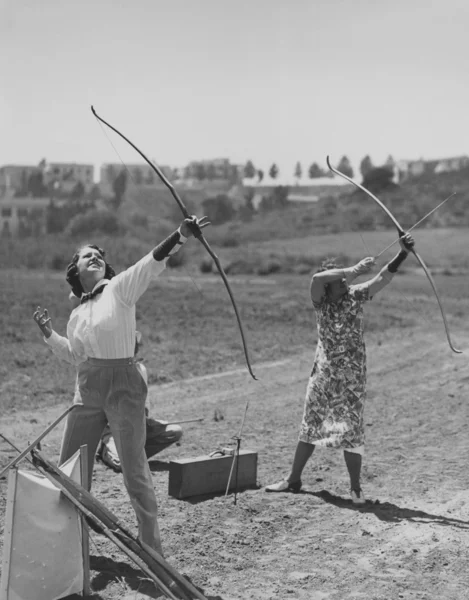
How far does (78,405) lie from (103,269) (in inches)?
31.0

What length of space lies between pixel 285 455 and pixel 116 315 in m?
4.04

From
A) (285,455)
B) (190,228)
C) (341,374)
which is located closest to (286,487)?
(341,374)

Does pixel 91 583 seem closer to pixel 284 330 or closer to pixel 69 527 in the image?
pixel 69 527

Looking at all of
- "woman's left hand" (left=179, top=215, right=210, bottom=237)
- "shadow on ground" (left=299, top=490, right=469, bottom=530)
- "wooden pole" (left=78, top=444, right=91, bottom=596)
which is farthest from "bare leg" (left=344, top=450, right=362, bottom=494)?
"woman's left hand" (left=179, top=215, right=210, bottom=237)

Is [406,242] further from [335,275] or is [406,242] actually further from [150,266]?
[150,266]

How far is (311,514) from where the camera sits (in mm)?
7027

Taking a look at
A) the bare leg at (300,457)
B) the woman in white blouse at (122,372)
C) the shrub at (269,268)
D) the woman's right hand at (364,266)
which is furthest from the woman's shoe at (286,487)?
the shrub at (269,268)

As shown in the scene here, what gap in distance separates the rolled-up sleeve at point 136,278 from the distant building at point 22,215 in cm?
9589

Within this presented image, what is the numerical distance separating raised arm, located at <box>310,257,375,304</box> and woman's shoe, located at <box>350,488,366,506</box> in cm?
145

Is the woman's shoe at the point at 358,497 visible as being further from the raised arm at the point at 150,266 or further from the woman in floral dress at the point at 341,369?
the raised arm at the point at 150,266

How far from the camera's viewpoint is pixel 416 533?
660 centimetres

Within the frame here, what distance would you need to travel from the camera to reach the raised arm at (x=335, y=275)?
698 cm

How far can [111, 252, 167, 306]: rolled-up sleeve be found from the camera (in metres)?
5.38

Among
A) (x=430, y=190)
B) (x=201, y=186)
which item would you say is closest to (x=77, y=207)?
(x=430, y=190)
